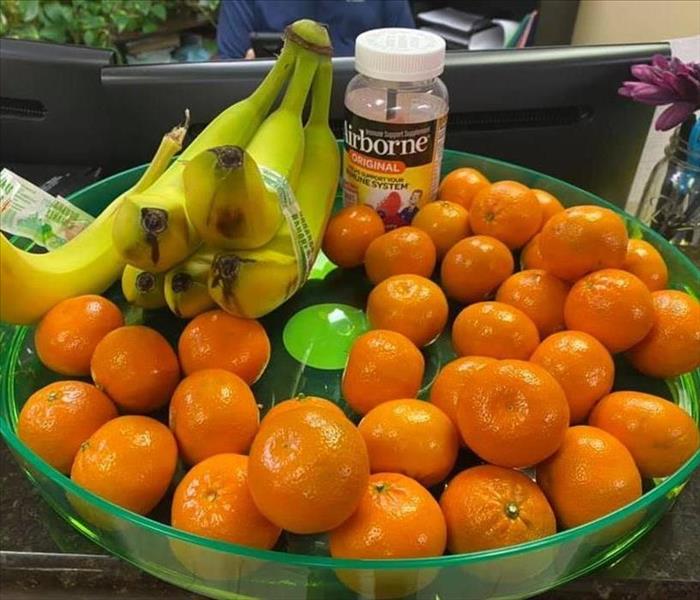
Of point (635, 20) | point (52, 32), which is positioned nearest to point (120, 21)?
point (52, 32)

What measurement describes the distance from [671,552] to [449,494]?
225 millimetres

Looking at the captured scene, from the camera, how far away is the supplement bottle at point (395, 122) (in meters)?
0.83

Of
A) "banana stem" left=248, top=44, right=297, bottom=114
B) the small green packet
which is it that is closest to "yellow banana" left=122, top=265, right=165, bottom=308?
the small green packet

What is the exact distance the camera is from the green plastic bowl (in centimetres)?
56

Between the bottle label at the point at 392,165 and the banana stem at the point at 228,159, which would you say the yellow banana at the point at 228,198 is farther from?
the bottle label at the point at 392,165

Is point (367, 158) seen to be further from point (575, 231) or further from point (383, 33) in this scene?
point (575, 231)

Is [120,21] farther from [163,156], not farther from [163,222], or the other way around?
[163,222]

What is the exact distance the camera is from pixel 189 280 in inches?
29.7

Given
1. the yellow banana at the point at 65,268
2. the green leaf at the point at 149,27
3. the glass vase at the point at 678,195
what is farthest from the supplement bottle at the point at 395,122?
the green leaf at the point at 149,27

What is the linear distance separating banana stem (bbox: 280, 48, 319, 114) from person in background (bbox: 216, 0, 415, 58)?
1063mm

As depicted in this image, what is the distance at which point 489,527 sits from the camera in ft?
1.90

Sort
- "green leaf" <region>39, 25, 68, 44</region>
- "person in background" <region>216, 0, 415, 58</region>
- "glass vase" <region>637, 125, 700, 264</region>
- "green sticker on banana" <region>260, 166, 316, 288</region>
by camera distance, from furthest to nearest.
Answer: "green leaf" <region>39, 25, 68, 44</region> < "person in background" <region>216, 0, 415, 58</region> < "glass vase" <region>637, 125, 700, 264</region> < "green sticker on banana" <region>260, 166, 316, 288</region>

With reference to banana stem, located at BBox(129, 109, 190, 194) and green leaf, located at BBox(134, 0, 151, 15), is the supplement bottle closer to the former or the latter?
banana stem, located at BBox(129, 109, 190, 194)

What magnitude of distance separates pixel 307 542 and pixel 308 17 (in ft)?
5.23
